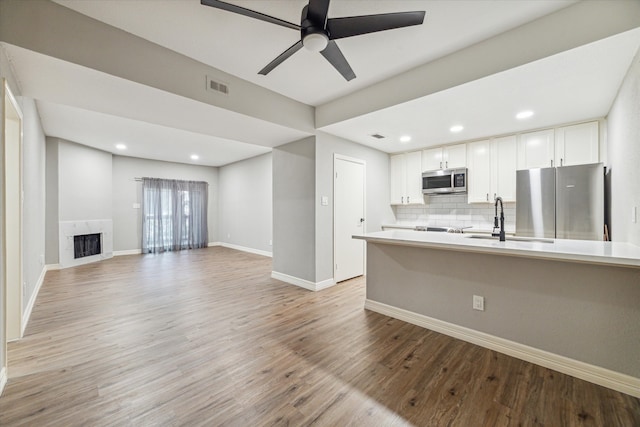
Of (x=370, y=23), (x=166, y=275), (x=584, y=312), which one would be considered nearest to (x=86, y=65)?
Result: (x=370, y=23)

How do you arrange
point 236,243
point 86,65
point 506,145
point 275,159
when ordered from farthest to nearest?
point 236,243
point 275,159
point 506,145
point 86,65

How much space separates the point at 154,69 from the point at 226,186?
628 centimetres

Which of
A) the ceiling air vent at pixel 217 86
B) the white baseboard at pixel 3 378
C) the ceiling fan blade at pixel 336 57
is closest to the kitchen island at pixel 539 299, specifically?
the ceiling fan blade at pixel 336 57

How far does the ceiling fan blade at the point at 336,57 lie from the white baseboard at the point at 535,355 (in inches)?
98.5

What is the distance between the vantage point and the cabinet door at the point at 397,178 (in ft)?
17.7

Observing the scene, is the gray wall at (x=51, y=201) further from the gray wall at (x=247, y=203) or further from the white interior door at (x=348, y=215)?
the white interior door at (x=348, y=215)

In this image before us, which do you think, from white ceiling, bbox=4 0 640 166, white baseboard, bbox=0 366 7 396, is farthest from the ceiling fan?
white baseboard, bbox=0 366 7 396

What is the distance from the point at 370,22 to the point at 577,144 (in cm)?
366

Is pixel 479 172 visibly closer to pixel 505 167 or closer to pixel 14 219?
pixel 505 167

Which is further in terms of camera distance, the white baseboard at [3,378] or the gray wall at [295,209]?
the gray wall at [295,209]

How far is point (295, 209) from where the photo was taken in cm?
436

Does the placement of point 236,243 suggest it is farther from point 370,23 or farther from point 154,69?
point 370,23

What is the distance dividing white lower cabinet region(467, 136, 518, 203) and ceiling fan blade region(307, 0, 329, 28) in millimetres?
3787

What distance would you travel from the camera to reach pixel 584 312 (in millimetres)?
1979
